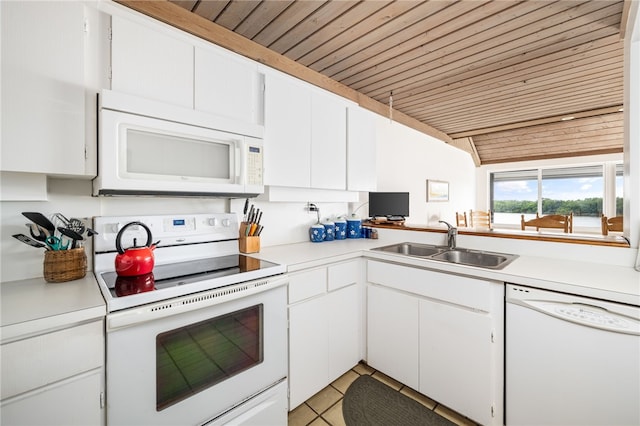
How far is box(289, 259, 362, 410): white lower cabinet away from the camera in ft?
5.18

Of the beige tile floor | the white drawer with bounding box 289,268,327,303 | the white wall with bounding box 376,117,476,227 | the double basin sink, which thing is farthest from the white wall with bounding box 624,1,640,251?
the white wall with bounding box 376,117,476,227

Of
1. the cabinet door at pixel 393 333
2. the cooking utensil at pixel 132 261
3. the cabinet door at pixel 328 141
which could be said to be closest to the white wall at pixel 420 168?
the cabinet door at pixel 328 141

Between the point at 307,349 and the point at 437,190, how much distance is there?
4016 millimetres

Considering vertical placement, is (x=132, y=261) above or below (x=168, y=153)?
below

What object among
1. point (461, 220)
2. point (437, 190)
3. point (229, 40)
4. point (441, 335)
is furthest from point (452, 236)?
point (461, 220)

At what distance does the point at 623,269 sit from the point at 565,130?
5032mm

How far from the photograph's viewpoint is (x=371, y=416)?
158 centimetres

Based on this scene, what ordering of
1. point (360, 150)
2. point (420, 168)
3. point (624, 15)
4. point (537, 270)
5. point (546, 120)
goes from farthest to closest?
point (420, 168)
point (546, 120)
point (360, 150)
point (624, 15)
point (537, 270)

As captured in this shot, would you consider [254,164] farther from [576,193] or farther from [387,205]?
[576,193]

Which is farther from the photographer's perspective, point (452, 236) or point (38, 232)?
point (452, 236)

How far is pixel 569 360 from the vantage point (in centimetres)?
118

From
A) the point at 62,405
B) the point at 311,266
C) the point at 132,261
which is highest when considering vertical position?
the point at 132,261

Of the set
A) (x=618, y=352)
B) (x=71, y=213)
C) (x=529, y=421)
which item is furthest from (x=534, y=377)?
(x=71, y=213)

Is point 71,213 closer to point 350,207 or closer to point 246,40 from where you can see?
point 246,40
